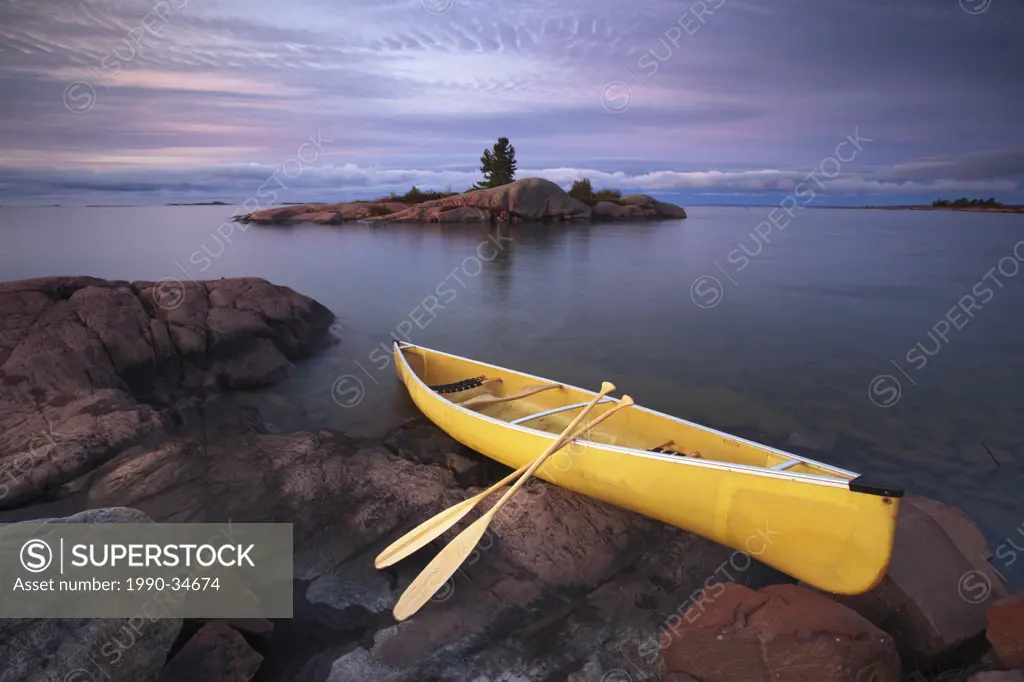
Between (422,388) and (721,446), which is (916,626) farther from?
(422,388)

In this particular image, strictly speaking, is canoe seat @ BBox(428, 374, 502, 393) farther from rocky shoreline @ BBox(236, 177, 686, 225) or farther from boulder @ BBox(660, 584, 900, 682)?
rocky shoreline @ BBox(236, 177, 686, 225)

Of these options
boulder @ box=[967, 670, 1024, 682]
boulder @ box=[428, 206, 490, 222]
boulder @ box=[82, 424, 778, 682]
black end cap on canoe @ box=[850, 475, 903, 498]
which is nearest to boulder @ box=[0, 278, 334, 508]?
boulder @ box=[82, 424, 778, 682]

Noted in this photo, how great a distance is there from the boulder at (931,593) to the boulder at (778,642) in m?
0.60

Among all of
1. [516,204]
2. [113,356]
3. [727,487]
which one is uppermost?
[516,204]

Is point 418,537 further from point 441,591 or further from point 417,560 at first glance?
point 441,591

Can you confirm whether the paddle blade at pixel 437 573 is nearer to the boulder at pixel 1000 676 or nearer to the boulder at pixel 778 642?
the boulder at pixel 778 642

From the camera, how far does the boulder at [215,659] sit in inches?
154

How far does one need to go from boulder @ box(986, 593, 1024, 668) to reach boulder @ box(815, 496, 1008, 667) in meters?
0.43

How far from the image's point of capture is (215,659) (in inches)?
159

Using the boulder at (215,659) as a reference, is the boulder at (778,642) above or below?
above

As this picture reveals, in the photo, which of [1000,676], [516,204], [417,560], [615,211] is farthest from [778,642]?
[615,211]

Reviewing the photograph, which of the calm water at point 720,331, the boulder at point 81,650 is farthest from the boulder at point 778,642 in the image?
the boulder at point 81,650

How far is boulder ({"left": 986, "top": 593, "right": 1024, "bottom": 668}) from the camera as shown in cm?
363

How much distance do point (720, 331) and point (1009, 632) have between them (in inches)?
463
